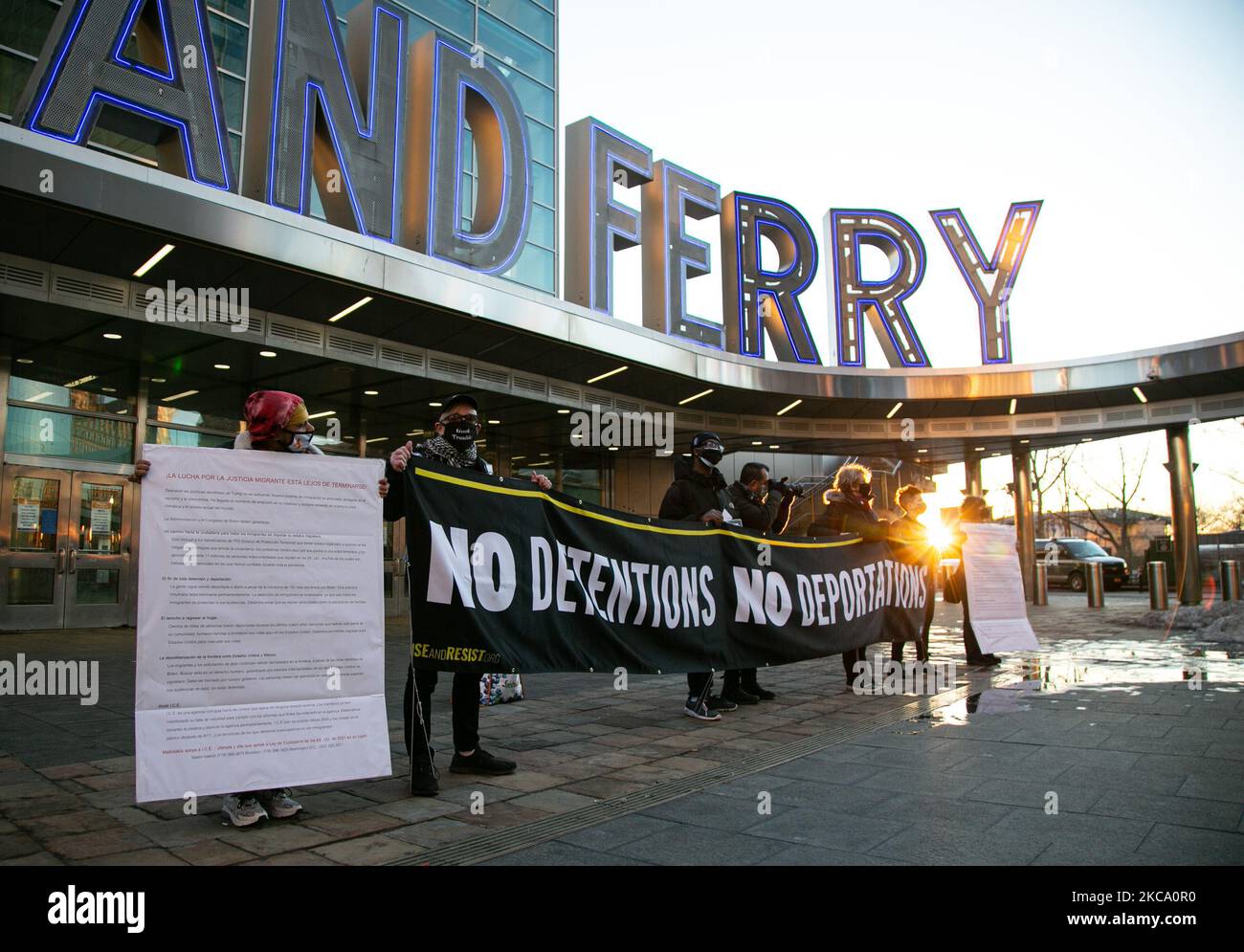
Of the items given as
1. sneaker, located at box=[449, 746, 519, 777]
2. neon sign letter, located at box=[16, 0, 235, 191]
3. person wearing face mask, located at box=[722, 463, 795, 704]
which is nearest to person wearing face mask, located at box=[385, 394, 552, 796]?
sneaker, located at box=[449, 746, 519, 777]

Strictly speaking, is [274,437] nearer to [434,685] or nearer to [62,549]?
[434,685]

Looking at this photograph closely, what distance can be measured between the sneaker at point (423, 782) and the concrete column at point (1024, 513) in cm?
2049

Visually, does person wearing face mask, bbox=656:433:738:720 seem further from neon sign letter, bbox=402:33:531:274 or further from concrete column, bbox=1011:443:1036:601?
concrete column, bbox=1011:443:1036:601

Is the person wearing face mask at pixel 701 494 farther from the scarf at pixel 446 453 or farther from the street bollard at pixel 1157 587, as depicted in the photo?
the street bollard at pixel 1157 587

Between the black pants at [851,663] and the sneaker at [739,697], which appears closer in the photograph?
the sneaker at [739,697]

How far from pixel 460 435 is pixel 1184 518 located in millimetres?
19619

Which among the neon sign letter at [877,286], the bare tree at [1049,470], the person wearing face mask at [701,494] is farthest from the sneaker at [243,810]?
the bare tree at [1049,470]

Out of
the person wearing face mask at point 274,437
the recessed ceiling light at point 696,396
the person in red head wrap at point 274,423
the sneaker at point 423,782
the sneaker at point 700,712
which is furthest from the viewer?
the recessed ceiling light at point 696,396

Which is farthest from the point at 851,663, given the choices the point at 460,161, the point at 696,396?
the point at 460,161

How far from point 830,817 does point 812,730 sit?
215 cm

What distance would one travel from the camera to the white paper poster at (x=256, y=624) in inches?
128

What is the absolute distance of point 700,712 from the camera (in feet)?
20.0

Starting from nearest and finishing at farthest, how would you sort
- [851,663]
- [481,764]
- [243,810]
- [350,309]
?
1. [243,810]
2. [481,764]
3. [851,663]
4. [350,309]
